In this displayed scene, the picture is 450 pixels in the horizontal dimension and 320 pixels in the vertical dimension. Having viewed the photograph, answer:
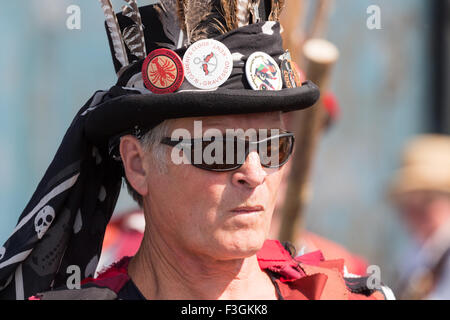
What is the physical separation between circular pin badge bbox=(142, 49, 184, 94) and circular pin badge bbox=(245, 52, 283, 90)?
0.26 metres

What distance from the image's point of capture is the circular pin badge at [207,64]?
2.61m

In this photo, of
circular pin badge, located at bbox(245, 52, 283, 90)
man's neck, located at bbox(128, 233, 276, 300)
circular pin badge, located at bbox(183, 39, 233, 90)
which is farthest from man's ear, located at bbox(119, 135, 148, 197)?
circular pin badge, located at bbox(245, 52, 283, 90)

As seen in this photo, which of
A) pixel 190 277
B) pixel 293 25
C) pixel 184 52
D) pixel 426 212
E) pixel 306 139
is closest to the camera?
pixel 184 52

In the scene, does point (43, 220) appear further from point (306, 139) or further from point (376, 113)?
point (376, 113)

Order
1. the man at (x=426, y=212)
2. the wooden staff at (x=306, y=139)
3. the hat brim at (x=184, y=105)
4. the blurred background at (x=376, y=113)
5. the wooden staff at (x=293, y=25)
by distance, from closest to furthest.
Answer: the hat brim at (x=184, y=105), the wooden staff at (x=293, y=25), the wooden staff at (x=306, y=139), the man at (x=426, y=212), the blurred background at (x=376, y=113)

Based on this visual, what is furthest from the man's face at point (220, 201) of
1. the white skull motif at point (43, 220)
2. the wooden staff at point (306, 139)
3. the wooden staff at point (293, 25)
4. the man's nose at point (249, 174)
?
the wooden staff at point (306, 139)

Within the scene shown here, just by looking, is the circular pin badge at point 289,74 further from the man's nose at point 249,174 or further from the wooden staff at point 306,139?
the wooden staff at point 306,139

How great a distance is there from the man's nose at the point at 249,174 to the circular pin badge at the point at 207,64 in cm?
30

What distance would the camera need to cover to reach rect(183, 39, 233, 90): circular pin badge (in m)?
2.61

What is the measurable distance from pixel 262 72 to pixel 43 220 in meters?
1.04

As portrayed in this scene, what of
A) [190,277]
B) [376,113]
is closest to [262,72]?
[190,277]

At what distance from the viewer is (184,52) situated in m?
2.68

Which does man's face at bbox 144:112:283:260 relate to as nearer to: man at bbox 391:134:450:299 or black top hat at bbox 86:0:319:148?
black top hat at bbox 86:0:319:148

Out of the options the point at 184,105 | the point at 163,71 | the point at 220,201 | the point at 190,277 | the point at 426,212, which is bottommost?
the point at 426,212
